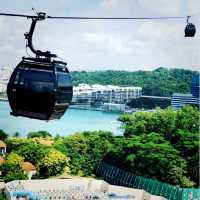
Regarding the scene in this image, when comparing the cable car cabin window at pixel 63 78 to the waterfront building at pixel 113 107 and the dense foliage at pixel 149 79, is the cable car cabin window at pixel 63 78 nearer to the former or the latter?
the dense foliage at pixel 149 79

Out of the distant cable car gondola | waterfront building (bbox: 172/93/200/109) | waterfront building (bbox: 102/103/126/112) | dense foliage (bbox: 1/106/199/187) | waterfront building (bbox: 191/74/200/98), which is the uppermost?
waterfront building (bbox: 191/74/200/98)

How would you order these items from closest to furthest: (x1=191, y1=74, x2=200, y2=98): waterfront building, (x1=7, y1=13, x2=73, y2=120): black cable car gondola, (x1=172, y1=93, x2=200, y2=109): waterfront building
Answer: (x1=7, y1=13, x2=73, y2=120): black cable car gondola, (x1=172, y1=93, x2=200, y2=109): waterfront building, (x1=191, y1=74, x2=200, y2=98): waterfront building

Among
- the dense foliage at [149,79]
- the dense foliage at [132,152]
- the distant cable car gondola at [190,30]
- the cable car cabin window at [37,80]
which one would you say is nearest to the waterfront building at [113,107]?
the dense foliage at [149,79]

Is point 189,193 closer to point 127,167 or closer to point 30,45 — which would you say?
point 127,167

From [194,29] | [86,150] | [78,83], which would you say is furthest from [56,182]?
Result: [78,83]

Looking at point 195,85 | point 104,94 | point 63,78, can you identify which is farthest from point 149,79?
point 63,78

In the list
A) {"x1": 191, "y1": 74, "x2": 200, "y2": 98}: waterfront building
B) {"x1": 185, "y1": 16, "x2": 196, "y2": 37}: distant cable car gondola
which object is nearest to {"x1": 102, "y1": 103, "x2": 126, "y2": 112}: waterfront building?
{"x1": 191, "y1": 74, "x2": 200, "y2": 98}: waterfront building

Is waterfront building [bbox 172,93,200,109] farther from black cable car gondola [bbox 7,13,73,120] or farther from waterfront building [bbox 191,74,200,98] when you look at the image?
black cable car gondola [bbox 7,13,73,120]
